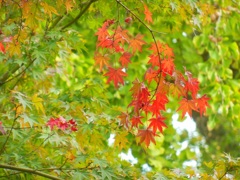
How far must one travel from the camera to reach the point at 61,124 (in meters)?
2.39

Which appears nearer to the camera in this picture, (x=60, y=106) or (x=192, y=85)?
(x=192, y=85)

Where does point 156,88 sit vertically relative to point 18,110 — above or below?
above

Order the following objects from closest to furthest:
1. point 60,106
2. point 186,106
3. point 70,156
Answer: point 186,106 < point 70,156 < point 60,106

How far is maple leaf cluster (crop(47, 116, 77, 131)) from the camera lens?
2.38 metres

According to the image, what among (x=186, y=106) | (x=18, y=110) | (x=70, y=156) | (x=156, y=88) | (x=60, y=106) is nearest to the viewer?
(x=156, y=88)

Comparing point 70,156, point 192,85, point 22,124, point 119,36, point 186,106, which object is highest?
point 119,36

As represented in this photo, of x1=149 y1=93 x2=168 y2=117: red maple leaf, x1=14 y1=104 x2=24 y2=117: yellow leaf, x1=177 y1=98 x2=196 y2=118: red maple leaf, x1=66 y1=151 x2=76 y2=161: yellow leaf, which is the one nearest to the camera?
x1=149 y1=93 x2=168 y2=117: red maple leaf

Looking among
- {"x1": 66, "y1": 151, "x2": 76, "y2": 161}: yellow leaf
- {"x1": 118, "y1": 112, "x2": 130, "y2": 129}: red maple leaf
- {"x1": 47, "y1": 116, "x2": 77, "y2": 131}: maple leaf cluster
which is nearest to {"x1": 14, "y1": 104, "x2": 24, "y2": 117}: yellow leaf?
{"x1": 47, "y1": 116, "x2": 77, "y2": 131}: maple leaf cluster

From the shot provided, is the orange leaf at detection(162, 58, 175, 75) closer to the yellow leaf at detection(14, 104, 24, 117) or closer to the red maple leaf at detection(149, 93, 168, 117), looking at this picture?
the red maple leaf at detection(149, 93, 168, 117)

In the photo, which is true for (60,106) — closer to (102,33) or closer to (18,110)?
(18,110)

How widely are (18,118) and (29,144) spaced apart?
23 cm

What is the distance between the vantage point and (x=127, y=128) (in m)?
2.49

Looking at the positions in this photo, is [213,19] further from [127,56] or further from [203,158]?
[203,158]

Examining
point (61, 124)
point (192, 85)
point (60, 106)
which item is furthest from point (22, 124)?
point (192, 85)
